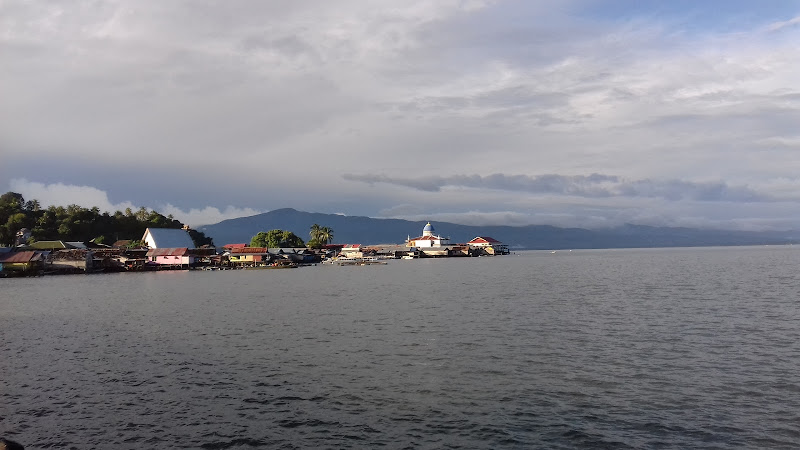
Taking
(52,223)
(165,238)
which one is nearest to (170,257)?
(165,238)

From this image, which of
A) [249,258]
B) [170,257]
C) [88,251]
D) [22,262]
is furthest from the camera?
[249,258]

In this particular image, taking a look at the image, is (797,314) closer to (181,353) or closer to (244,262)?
(181,353)

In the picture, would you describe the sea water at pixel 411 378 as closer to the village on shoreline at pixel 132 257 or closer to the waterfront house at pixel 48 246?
the village on shoreline at pixel 132 257

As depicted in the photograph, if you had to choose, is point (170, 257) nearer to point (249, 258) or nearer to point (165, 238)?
point (249, 258)

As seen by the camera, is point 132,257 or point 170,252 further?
point 132,257

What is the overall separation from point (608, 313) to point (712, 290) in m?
28.8

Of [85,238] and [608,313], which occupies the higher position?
[85,238]

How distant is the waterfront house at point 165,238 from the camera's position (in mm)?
182750

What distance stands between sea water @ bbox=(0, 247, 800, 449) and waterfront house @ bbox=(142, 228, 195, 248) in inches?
5408

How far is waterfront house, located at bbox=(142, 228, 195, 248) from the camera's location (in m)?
183

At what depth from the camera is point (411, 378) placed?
2709cm

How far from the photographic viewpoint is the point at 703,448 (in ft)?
59.0

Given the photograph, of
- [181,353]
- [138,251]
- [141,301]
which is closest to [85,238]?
[138,251]

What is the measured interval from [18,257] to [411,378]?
144 meters
